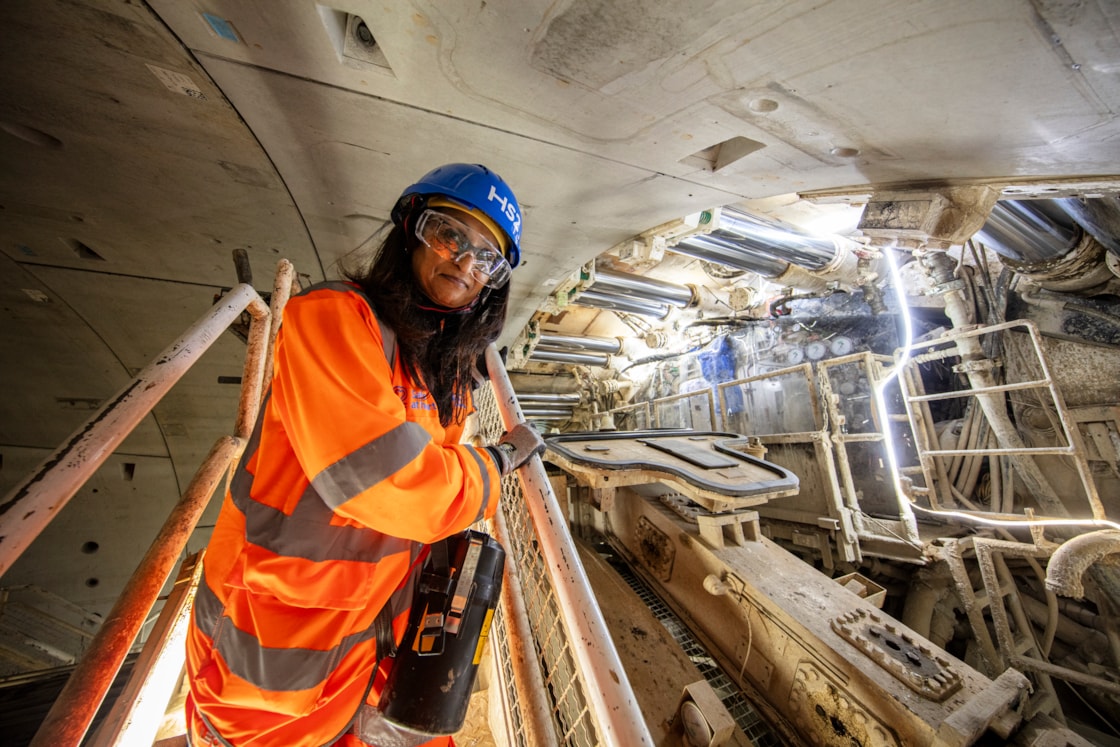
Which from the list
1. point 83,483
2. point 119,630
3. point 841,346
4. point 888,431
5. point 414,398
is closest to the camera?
point 83,483

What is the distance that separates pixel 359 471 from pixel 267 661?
631 mm

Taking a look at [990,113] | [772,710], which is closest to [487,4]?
[990,113]

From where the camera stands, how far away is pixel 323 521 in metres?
1.04

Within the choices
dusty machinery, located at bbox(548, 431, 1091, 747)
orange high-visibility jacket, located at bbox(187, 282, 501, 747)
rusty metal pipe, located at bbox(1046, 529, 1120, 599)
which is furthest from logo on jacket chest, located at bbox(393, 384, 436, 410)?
rusty metal pipe, located at bbox(1046, 529, 1120, 599)

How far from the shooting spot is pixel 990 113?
4.12ft

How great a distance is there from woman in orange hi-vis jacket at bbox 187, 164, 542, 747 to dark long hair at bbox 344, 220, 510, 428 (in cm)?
1

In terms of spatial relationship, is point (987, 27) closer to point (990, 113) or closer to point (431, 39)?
point (990, 113)

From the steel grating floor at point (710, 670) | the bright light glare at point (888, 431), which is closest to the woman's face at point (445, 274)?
the steel grating floor at point (710, 670)

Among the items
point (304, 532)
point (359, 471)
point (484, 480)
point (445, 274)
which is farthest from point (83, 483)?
point (445, 274)

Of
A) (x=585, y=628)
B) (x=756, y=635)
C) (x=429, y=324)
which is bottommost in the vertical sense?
(x=756, y=635)

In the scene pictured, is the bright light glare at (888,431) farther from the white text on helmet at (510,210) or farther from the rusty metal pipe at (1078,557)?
the white text on helmet at (510,210)

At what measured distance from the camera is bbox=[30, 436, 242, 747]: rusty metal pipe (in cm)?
98

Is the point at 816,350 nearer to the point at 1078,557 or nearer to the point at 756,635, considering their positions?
the point at 1078,557

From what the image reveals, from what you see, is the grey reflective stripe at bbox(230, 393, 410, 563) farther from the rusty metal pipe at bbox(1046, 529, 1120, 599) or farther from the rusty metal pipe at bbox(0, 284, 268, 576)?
the rusty metal pipe at bbox(1046, 529, 1120, 599)
